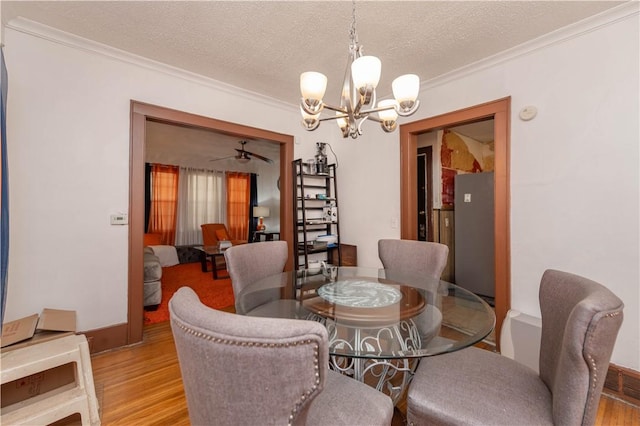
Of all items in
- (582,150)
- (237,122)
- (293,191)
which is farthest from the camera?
(293,191)

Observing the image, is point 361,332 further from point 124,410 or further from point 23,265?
point 23,265

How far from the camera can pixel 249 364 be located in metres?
0.57

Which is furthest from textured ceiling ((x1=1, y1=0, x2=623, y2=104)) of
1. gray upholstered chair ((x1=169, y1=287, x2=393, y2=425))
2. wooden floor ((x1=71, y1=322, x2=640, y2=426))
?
wooden floor ((x1=71, y1=322, x2=640, y2=426))

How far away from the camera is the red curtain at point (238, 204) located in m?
7.11

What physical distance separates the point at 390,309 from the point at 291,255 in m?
2.14

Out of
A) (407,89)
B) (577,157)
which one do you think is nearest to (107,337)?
(407,89)

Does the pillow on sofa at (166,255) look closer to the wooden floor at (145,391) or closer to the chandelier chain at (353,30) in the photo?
the wooden floor at (145,391)

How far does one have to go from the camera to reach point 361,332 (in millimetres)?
1169

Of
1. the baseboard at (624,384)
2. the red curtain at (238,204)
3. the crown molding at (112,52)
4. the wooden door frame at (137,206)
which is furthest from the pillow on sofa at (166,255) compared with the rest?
the baseboard at (624,384)

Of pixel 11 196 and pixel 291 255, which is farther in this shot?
pixel 291 255

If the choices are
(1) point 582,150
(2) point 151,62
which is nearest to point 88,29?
(2) point 151,62

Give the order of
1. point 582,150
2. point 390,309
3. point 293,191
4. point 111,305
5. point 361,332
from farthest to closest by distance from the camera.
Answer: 1. point 293,191
2. point 111,305
3. point 582,150
4. point 390,309
5. point 361,332

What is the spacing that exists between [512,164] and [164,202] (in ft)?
21.6

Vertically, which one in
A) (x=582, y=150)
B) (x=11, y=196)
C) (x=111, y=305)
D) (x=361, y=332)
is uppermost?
(x=582, y=150)
